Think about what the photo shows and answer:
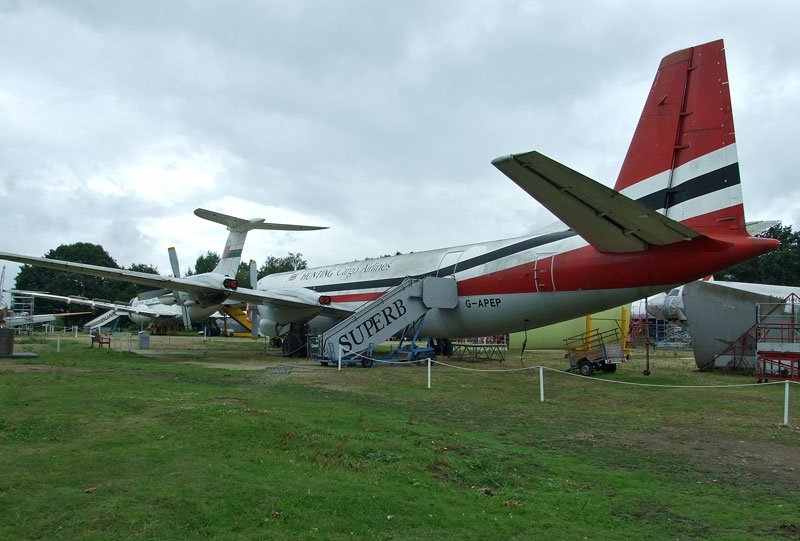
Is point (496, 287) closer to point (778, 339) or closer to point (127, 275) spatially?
point (778, 339)

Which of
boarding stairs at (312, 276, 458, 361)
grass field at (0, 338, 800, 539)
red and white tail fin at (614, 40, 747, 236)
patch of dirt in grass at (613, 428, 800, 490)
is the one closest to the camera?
grass field at (0, 338, 800, 539)


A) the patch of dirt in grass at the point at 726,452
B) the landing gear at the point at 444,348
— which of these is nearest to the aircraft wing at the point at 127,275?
the landing gear at the point at 444,348

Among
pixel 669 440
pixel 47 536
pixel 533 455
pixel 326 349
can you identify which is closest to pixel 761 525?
pixel 533 455

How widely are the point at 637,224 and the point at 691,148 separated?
2.33 metres

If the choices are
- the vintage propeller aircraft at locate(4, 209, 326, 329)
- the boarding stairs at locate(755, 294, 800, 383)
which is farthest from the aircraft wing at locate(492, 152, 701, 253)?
the vintage propeller aircraft at locate(4, 209, 326, 329)

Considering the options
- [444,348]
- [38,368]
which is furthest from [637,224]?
[38,368]

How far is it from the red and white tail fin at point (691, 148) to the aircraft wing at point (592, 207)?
96cm

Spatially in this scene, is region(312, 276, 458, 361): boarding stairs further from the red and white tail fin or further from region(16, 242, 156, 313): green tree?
region(16, 242, 156, 313): green tree

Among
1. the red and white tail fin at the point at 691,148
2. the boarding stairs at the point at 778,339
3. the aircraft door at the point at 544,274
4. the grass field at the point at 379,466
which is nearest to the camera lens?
the grass field at the point at 379,466

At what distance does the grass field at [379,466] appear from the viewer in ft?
15.3

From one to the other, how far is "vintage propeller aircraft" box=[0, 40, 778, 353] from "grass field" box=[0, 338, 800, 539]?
309 centimetres

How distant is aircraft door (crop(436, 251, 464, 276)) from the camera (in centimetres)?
1953

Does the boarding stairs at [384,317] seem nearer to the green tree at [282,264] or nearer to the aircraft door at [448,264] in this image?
the aircraft door at [448,264]

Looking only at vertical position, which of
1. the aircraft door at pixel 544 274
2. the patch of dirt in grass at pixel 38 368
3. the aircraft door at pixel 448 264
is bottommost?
the patch of dirt in grass at pixel 38 368
